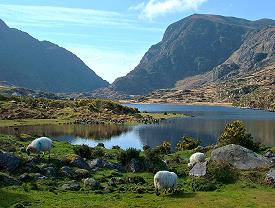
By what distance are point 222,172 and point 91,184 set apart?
14506mm

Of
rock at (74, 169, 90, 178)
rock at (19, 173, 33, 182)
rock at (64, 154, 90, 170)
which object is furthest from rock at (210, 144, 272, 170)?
rock at (19, 173, 33, 182)

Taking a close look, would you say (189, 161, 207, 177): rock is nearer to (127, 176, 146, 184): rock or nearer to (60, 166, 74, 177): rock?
(127, 176, 146, 184): rock

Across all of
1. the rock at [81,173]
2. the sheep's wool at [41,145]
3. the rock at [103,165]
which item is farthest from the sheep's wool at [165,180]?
the sheep's wool at [41,145]

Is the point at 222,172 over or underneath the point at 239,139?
underneath

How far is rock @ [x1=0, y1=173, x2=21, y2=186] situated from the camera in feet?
131

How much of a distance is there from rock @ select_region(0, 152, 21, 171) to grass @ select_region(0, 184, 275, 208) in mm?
5743

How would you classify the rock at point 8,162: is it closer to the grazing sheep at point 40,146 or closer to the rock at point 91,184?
the grazing sheep at point 40,146

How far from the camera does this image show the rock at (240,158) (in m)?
49.0

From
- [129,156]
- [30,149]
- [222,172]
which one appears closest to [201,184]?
[222,172]

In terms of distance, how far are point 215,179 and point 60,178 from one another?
53.9 feet

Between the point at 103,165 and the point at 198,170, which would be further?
the point at 103,165

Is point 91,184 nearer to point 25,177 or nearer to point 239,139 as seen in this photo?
point 25,177

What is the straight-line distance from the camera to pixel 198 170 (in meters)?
47.9

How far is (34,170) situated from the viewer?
4478 cm
